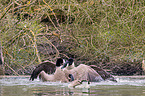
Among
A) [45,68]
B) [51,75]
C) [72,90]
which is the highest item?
[45,68]

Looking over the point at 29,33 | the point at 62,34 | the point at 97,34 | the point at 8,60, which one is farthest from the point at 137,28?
the point at 8,60

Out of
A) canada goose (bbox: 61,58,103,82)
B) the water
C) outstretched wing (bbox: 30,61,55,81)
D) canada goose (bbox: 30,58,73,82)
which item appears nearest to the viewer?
the water

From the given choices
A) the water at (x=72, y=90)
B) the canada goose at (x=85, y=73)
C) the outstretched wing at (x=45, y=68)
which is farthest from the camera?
the outstretched wing at (x=45, y=68)

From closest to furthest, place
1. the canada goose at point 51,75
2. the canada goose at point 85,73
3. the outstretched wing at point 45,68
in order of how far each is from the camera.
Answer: the canada goose at point 85,73
the canada goose at point 51,75
the outstretched wing at point 45,68

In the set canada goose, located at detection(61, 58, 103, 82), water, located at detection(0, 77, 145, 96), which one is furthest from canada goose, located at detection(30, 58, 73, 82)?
water, located at detection(0, 77, 145, 96)

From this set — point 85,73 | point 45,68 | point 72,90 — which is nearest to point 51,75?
point 45,68

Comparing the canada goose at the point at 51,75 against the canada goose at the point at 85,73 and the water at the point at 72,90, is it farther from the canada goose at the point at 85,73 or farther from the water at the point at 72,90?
the water at the point at 72,90

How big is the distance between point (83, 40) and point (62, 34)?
2.97ft

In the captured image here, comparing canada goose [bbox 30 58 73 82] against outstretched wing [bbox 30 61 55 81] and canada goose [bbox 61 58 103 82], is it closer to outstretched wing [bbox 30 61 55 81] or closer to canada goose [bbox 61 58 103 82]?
outstretched wing [bbox 30 61 55 81]

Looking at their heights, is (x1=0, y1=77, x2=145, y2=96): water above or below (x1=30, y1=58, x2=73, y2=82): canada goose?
below

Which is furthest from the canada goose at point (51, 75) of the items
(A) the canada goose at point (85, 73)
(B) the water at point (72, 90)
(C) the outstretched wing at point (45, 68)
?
(B) the water at point (72, 90)

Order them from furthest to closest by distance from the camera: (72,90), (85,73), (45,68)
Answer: (45,68), (85,73), (72,90)

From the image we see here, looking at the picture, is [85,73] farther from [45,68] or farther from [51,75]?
[45,68]

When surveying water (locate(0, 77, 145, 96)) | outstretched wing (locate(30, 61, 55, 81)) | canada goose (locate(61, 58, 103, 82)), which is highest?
outstretched wing (locate(30, 61, 55, 81))
